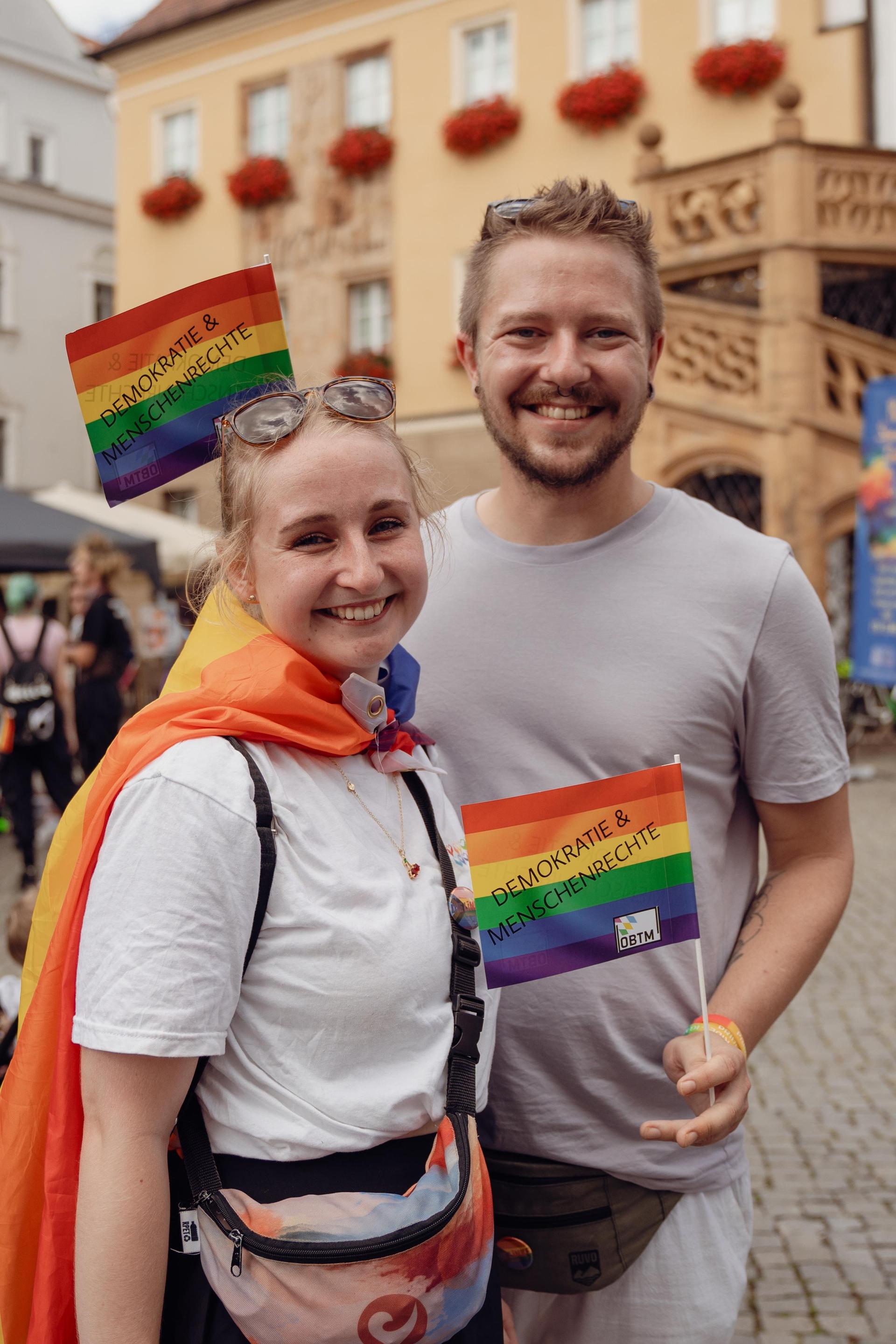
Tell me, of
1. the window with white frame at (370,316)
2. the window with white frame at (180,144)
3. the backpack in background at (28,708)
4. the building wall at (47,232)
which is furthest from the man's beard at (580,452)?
the building wall at (47,232)

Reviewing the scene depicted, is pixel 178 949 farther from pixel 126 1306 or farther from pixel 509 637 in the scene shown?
pixel 509 637

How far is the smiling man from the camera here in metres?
1.99

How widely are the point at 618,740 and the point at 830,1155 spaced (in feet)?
10.4

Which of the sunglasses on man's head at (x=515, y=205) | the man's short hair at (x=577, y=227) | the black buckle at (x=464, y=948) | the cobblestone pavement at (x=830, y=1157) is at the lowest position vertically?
the cobblestone pavement at (x=830, y=1157)

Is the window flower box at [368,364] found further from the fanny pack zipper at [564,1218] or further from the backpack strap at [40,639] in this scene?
the fanny pack zipper at [564,1218]

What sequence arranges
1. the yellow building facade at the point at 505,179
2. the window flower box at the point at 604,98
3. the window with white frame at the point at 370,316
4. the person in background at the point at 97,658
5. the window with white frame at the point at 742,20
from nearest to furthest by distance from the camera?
1. the person in background at the point at 97,658
2. the yellow building facade at the point at 505,179
3. the window with white frame at the point at 742,20
4. the window flower box at the point at 604,98
5. the window with white frame at the point at 370,316

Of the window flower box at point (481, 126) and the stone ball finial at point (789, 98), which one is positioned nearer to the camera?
the stone ball finial at point (789, 98)

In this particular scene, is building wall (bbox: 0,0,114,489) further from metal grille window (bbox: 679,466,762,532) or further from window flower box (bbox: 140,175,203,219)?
metal grille window (bbox: 679,466,762,532)

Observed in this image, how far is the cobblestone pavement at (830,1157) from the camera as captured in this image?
11.8 ft

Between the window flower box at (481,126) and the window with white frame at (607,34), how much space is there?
112 cm

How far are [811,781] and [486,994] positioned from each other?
0.68 metres

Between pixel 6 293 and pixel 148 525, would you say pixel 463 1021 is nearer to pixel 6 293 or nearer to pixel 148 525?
pixel 148 525

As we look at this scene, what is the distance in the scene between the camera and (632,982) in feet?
6.57

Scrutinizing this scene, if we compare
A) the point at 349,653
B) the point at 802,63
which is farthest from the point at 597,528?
the point at 802,63
